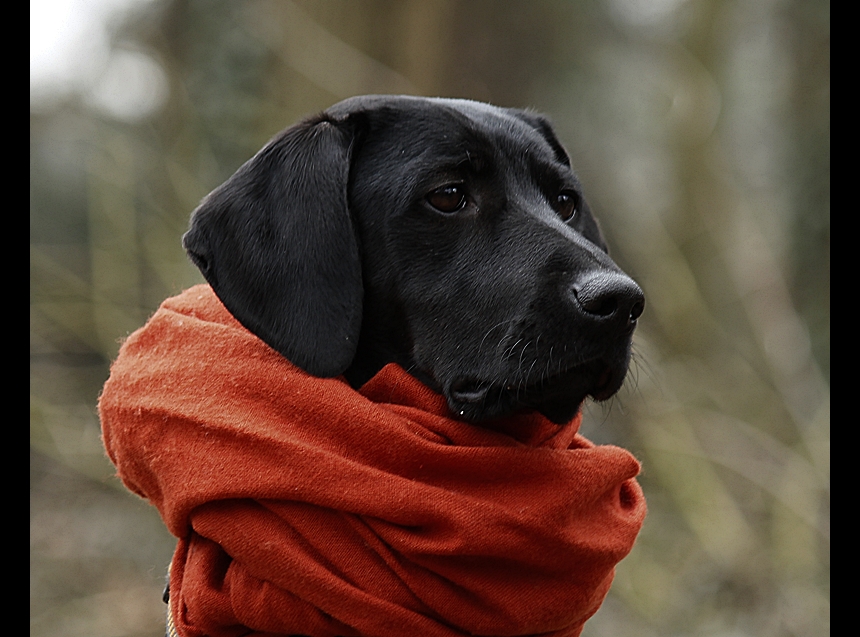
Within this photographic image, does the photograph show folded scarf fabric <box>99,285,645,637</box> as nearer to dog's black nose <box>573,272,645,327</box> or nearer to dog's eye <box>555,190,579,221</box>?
dog's black nose <box>573,272,645,327</box>

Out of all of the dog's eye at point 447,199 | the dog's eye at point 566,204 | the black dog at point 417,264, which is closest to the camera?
the black dog at point 417,264

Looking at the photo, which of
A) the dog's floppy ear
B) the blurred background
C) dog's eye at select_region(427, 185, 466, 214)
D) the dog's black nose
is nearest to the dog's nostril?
the dog's black nose

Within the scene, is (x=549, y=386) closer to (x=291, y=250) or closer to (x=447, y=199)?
(x=447, y=199)

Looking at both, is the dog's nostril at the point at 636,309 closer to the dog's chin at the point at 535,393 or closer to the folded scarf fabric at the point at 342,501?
the dog's chin at the point at 535,393

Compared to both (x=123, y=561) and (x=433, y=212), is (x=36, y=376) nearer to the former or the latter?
(x=123, y=561)

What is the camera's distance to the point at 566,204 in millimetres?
2564

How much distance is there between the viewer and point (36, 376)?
7.99 m

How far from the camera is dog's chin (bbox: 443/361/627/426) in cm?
201

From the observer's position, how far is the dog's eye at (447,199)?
2184 mm

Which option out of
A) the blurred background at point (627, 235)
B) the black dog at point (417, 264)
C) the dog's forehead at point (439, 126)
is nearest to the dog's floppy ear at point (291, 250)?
the black dog at point (417, 264)

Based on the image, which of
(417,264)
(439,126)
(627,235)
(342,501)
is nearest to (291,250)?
(417,264)

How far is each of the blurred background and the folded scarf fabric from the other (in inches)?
128

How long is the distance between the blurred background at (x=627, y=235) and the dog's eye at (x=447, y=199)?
3258 mm
